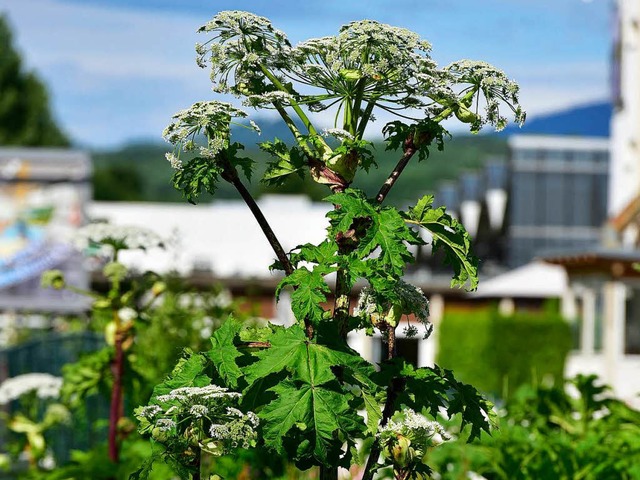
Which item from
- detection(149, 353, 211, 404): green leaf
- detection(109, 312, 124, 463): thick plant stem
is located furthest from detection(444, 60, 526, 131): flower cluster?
detection(109, 312, 124, 463): thick plant stem

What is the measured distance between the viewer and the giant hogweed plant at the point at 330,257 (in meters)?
2.37

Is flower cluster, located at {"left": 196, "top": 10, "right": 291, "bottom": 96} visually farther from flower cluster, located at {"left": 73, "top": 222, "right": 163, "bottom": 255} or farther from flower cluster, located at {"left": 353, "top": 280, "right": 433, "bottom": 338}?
flower cluster, located at {"left": 73, "top": 222, "right": 163, "bottom": 255}

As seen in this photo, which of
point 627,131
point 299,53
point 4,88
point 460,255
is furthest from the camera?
point 4,88

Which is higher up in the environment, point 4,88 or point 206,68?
point 4,88

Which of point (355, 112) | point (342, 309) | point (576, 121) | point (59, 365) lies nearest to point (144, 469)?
point (342, 309)

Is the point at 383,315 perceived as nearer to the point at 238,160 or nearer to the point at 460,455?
the point at 238,160

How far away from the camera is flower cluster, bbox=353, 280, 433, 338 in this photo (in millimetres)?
2609

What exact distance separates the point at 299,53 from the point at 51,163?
74.3 ft

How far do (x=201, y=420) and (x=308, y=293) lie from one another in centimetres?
31

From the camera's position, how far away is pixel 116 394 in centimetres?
491

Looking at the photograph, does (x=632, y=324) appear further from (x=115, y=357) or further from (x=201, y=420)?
(x=201, y=420)

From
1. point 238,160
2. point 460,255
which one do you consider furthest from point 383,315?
point 238,160

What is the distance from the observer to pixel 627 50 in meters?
23.5

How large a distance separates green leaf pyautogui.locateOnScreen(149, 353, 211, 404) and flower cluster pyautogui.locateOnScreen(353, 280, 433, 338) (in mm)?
352
